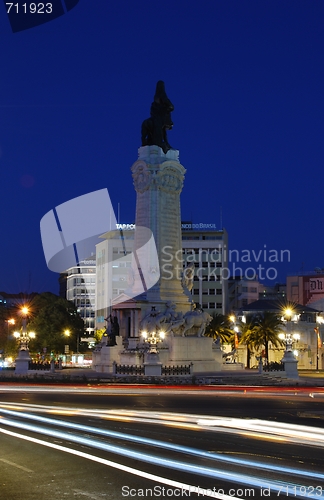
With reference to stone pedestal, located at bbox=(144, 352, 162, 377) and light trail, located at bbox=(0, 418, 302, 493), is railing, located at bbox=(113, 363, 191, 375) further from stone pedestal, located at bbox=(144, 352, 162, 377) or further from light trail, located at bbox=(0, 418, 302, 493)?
light trail, located at bbox=(0, 418, 302, 493)

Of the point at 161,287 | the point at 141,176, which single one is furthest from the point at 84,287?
the point at 161,287

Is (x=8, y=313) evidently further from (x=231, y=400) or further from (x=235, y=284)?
(x=231, y=400)

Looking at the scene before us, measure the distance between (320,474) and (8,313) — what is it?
85.1 m

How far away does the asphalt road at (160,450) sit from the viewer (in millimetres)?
9969

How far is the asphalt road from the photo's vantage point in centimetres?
997

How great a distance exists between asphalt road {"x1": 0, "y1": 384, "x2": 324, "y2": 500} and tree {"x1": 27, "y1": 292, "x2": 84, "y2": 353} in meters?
56.6

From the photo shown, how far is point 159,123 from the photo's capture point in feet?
180

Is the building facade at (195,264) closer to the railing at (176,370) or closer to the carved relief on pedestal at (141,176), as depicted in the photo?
the carved relief on pedestal at (141,176)

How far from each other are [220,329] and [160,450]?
1957 inches

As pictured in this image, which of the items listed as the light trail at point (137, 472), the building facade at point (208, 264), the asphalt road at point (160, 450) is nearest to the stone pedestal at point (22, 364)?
the asphalt road at point (160, 450)

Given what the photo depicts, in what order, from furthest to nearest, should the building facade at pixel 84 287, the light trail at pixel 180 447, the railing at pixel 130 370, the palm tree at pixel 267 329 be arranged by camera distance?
the building facade at pixel 84 287
the palm tree at pixel 267 329
the railing at pixel 130 370
the light trail at pixel 180 447

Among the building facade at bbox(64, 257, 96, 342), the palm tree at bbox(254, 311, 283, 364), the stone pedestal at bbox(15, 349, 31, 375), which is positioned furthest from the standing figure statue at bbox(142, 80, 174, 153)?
the building facade at bbox(64, 257, 96, 342)

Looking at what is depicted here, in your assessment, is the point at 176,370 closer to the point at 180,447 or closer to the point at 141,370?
the point at 141,370

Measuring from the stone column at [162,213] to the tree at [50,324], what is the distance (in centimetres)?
3157
